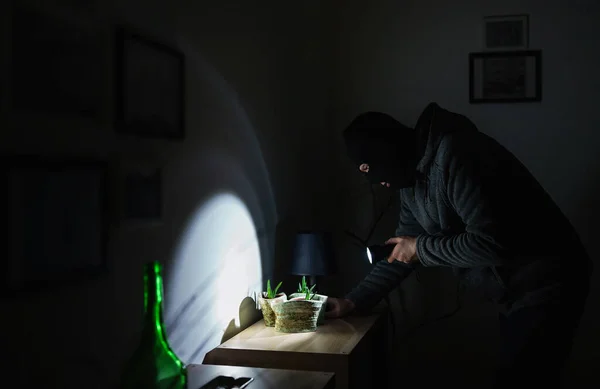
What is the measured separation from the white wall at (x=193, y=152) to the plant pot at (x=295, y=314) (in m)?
0.19

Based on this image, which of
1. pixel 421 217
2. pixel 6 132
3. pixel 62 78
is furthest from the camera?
pixel 421 217

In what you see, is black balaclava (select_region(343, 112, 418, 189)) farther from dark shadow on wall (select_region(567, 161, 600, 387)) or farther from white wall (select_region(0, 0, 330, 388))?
dark shadow on wall (select_region(567, 161, 600, 387))

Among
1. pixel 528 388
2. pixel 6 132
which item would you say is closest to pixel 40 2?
pixel 6 132

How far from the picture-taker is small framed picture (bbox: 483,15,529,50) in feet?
10.2

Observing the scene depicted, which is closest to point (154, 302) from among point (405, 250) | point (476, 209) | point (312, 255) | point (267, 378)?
point (267, 378)

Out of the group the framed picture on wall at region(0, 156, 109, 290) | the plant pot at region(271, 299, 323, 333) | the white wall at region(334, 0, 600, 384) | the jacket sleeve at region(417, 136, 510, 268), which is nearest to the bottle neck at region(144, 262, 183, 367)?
the framed picture on wall at region(0, 156, 109, 290)

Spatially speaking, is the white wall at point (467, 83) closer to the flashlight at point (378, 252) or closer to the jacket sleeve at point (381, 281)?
the jacket sleeve at point (381, 281)

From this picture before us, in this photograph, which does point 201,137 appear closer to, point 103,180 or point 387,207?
point 103,180

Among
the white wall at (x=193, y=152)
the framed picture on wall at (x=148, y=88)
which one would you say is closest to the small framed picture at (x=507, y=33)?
the white wall at (x=193, y=152)

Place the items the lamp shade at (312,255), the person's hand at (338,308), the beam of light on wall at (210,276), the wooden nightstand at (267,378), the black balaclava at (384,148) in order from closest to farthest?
the wooden nightstand at (267,378)
the beam of light on wall at (210,276)
the black balaclava at (384,148)
the person's hand at (338,308)
the lamp shade at (312,255)

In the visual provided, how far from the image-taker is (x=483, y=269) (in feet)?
6.80

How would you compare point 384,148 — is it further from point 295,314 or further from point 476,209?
point 295,314

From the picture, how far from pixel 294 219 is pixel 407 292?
0.73 meters

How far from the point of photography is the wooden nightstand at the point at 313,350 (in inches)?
70.5
